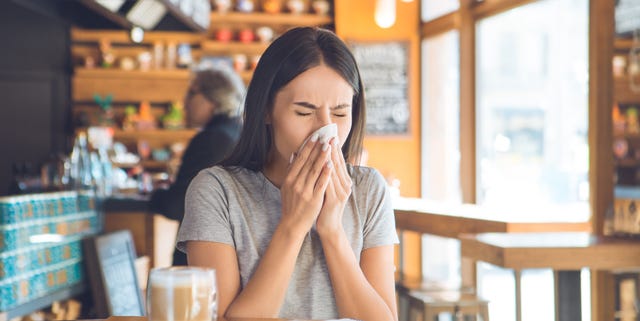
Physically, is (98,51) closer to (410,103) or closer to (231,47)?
(231,47)

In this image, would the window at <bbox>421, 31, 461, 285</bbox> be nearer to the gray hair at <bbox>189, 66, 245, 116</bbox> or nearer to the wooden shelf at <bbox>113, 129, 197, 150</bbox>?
the wooden shelf at <bbox>113, 129, 197, 150</bbox>


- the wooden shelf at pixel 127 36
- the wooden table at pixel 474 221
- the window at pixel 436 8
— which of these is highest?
the window at pixel 436 8

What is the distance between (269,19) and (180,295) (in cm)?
667

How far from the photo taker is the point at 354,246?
1.73 m

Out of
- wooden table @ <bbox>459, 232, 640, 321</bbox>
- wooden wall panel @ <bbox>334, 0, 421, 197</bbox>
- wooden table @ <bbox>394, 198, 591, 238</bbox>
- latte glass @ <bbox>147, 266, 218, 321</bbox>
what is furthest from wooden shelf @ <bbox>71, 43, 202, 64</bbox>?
latte glass @ <bbox>147, 266, 218, 321</bbox>

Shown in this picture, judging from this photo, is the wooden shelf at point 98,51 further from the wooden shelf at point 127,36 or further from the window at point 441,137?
the window at point 441,137

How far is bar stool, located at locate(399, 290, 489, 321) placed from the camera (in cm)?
366

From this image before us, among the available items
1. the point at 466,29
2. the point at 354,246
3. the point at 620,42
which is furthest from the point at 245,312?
the point at 466,29

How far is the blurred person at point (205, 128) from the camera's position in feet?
12.4

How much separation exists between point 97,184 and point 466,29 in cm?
325

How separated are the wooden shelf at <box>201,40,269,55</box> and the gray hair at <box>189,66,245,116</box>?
11.3 feet

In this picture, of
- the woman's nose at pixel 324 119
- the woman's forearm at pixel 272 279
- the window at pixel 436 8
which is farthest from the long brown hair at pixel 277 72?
the window at pixel 436 8

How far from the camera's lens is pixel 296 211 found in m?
1.60

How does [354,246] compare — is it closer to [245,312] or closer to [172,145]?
[245,312]
